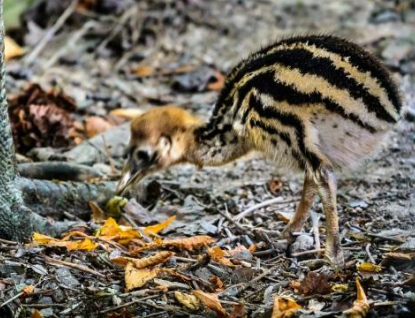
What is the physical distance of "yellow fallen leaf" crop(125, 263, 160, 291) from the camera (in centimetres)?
387

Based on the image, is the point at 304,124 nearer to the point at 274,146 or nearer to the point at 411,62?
the point at 274,146

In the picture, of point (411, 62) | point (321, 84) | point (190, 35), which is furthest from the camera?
point (190, 35)

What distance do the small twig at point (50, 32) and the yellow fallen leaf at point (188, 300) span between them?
453 cm

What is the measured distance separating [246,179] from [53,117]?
61.5 inches

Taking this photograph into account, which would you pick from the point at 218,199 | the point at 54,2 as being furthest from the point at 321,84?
the point at 54,2

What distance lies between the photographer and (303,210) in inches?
183

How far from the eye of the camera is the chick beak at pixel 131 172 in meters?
5.04

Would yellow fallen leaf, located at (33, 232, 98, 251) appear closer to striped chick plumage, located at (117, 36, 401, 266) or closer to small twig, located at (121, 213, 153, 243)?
small twig, located at (121, 213, 153, 243)

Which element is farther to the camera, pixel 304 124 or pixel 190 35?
pixel 190 35

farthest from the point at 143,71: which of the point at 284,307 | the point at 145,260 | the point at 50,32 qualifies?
the point at 284,307

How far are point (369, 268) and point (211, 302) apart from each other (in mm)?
810

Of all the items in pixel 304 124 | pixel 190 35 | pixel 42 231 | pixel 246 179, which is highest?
pixel 190 35

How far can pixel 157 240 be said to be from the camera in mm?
4453

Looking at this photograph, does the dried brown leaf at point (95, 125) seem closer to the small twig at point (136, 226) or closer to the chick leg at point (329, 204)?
the small twig at point (136, 226)
